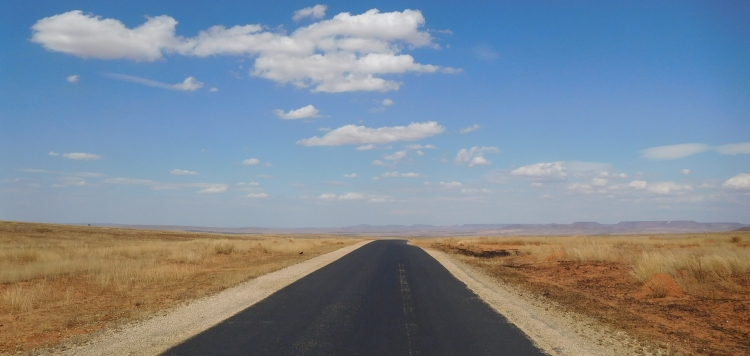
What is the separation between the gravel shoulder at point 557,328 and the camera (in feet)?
27.6

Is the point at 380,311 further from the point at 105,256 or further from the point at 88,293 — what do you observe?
the point at 105,256

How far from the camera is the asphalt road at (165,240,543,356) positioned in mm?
7871

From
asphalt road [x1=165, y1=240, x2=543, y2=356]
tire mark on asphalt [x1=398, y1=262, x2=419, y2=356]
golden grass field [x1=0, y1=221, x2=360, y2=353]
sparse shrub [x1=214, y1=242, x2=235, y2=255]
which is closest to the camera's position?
asphalt road [x1=165, y1=240, x2=543, y2=356]

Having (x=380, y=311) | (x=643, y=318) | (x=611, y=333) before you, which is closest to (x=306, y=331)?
(x=380, y=311)

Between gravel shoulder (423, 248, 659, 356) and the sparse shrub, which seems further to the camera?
the sparse shrub

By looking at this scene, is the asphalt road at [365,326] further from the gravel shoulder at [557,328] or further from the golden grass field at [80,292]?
the golden grass field at [80,292]

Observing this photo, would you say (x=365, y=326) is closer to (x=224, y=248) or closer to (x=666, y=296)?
(x=666, y=296)

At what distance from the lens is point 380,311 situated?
37.2ft

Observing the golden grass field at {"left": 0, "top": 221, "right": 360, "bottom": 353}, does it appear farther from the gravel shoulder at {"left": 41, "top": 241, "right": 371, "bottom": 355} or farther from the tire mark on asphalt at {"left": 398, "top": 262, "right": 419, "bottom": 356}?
the tire mark on asphalt at {"left": 398, "top": 262, "right": 419, "bottom": 356}

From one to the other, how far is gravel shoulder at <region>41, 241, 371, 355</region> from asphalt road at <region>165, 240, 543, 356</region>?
37 cm

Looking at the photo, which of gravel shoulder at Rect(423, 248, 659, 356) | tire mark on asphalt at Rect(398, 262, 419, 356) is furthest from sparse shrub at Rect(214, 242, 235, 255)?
gravel shoulder at Rect(423, 248, 659, 356)

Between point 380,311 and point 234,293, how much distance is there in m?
5.60

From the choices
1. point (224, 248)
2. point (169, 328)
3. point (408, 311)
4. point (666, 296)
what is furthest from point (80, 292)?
point (224, 248)

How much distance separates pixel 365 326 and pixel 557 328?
3.99 m
